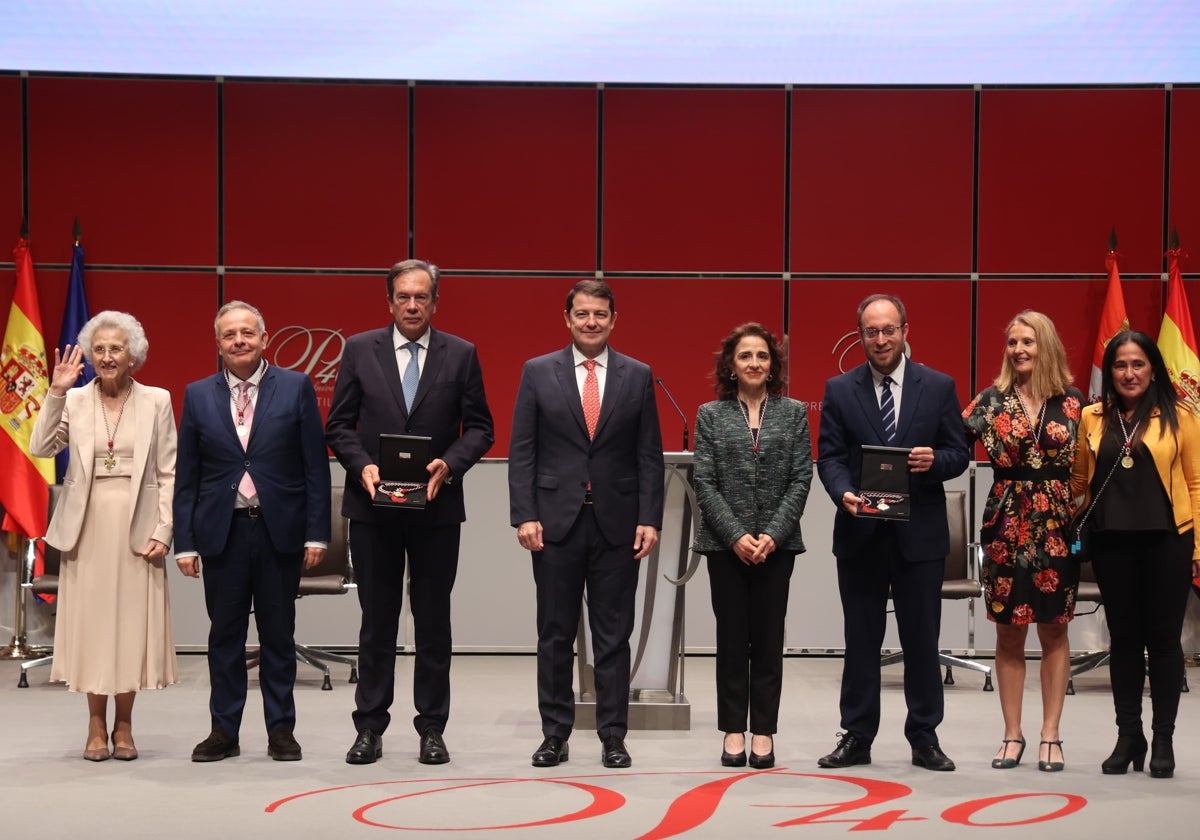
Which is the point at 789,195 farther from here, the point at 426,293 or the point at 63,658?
A: the point at 63,658

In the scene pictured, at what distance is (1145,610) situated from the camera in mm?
4570

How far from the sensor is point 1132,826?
387cm

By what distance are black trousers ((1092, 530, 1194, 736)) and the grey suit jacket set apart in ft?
3.50

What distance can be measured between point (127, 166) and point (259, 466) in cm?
357

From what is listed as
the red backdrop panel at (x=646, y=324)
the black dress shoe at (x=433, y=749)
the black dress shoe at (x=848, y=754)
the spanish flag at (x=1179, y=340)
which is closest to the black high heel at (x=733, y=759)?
the black dress shoe at (x=848, y=754)

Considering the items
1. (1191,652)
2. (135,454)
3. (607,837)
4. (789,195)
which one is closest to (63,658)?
(135,454)

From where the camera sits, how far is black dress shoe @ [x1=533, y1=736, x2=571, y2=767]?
15.0 feet

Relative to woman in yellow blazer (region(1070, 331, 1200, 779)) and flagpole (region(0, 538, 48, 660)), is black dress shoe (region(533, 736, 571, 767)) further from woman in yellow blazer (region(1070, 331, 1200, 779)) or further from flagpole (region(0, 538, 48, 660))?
flagpole (region(0, 538, 48, 660))

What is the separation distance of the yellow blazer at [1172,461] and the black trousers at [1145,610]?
89 millimetres

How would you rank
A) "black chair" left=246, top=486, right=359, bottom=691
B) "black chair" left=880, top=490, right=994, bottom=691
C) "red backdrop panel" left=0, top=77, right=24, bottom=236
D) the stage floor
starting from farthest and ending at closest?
"red backdrop panel" left=0, top=77, right=24, bottom=236 < "black chair" left=880, top=490, right=994, bottom=691 < "black chair" left=246, top=486, right=359, bottom=691 < the stage floor

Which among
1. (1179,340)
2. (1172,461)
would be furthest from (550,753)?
(1179,340)

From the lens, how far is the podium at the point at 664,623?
5465 mm

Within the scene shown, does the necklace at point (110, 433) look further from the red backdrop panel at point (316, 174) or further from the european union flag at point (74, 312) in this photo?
the red backdrop panel at point (316, 174)

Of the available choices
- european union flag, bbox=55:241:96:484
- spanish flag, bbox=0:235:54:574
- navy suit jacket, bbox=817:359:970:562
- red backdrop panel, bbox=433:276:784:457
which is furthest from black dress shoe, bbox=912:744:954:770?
european union flag, bbox=55:241:96:484
